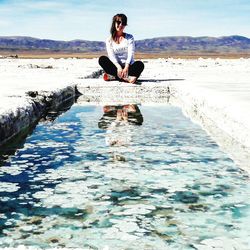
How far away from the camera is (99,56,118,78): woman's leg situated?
38.4ft

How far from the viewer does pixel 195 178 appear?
157 inches

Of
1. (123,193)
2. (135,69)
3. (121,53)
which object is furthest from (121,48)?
(123,193)

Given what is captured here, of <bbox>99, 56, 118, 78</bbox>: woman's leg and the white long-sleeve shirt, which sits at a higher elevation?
the white long-sleeve shirt

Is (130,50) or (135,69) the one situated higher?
(130,50)

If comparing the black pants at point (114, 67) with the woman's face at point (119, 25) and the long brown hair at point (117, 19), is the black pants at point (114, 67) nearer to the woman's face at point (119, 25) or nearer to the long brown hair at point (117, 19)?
the long brown hair at point (117, 19)

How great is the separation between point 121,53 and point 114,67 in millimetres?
523

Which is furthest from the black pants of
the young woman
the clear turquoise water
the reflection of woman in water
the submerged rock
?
the submerged rock

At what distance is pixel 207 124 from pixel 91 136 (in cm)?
176

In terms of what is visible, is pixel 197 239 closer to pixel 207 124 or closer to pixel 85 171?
pixel 85 171

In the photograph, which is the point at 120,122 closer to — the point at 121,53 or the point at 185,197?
the point at 185,197

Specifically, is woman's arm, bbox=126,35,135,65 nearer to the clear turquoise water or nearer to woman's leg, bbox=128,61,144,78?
woman's leg, bbox=128,61,144,78

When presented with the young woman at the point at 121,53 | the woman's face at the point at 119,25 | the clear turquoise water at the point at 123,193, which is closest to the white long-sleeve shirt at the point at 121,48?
the young woman at the point at 121,53

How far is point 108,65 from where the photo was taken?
1192 cm

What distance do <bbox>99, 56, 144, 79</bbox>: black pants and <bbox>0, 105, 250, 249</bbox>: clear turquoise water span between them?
582cm
